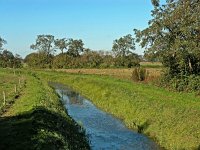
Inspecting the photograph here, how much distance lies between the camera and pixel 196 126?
24609 mm

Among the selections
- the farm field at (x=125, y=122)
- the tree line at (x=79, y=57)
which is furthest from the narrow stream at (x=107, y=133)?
the tree line at (x=79, y=57)

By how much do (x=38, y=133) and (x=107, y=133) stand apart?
11.0 meters

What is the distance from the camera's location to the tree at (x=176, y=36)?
145ft

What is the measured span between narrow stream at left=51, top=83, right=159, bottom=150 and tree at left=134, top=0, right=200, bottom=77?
1274 centimetres

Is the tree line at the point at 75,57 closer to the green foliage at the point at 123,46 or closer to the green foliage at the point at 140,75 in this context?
the green foliage at the point at 123,46

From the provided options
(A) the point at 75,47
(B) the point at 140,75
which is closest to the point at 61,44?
(A) the point at 75,47

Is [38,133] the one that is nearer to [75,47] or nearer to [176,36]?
[176,36]

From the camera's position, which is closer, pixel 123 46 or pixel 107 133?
pixel 107 133

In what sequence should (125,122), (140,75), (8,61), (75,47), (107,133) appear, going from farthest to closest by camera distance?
(75,47)
(8,61)
(140,75)
(125,122)
(107,133)

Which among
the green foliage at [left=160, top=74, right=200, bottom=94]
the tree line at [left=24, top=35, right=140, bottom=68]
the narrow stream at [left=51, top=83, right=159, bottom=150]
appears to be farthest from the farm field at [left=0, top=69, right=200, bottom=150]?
the tree line at [left=24, top=35, right=140, bottom=68]

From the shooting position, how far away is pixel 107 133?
3033cm

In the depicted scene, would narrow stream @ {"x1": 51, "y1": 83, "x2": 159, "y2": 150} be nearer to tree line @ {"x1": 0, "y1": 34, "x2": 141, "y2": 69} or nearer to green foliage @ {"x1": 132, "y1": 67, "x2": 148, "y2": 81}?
green foliage @ {"x1": 132, "y1": 67, "x2": 148, "y2": 81}

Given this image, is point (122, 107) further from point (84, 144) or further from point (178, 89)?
point (84, 144)

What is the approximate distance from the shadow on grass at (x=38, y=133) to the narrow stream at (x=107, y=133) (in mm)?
1983
